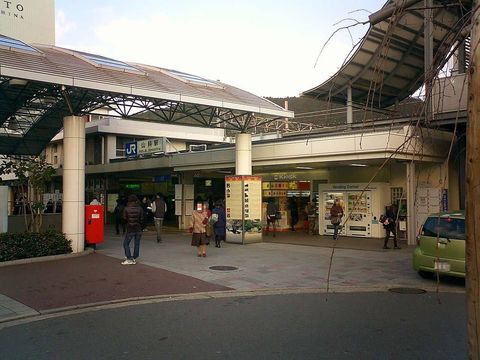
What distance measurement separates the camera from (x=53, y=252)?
1422cm

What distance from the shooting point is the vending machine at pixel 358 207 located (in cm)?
1967

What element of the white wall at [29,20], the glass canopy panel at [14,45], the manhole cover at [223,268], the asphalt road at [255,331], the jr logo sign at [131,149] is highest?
the white wall at [29,20]

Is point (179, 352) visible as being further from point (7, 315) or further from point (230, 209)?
point (230, 209)

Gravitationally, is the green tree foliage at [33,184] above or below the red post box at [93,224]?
above

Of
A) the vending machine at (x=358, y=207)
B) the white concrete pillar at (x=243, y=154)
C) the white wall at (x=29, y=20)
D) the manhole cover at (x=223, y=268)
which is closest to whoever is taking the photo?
the manhole cover at (x=223, y=268)

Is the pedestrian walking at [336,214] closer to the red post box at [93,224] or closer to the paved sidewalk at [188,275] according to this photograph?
the paved sidewalk at [188,275]

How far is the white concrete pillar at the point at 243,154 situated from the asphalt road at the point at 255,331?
1017 cm

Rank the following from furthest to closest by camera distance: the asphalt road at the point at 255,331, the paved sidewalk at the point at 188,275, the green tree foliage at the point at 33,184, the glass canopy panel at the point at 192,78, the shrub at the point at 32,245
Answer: the glass canopy panel at the point at 192,78 → the green tree foliage at the point at 33,184 → the shrub at the point at 32,245 → the paved sidewalk at the point at 188,275 → the asphalt road at the point at 255,331

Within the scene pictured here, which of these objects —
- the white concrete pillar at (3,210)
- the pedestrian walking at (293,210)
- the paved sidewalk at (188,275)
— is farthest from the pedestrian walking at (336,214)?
the white concrete pillar at (3,210)

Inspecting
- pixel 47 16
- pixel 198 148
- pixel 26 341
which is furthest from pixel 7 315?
pixel 47 16

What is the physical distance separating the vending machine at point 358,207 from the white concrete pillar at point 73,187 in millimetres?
10114

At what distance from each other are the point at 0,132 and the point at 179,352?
24.5 metres

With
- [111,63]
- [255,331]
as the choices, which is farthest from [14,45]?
[255,331]

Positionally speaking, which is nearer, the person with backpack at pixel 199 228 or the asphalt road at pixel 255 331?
the asphalt road at pixel 255 331
